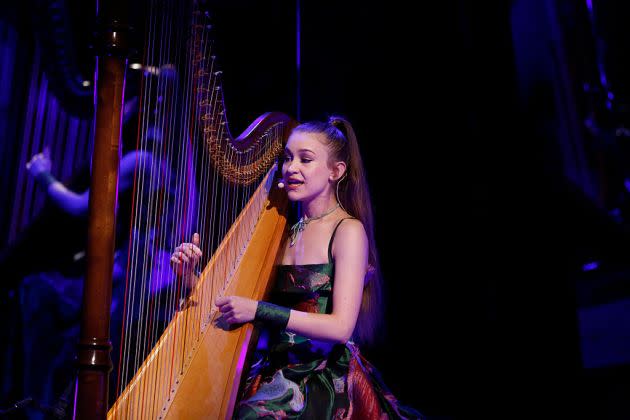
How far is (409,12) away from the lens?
2768mm

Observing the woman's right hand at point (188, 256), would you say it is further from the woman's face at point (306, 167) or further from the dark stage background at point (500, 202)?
the dark stage background at point (500, 202)

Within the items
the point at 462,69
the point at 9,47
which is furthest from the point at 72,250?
the point at 462,69

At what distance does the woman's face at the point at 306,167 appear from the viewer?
6.24 feet

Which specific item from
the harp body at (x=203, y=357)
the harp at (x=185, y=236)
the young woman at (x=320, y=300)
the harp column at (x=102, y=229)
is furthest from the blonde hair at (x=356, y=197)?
the harp column at (x=102, y=229)

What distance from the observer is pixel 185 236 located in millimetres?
Result: 1672

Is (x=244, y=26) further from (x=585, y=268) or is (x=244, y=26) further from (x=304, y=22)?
(x=585, y=268)

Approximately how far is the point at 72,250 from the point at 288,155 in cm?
108

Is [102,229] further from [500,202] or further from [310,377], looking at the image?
[500,202]

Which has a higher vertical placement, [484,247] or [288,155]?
[288,155]

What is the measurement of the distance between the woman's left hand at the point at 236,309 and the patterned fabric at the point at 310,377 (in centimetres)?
19

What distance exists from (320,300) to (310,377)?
24 cm

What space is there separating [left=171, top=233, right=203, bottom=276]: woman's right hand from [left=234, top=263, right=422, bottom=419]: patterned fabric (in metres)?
0.26

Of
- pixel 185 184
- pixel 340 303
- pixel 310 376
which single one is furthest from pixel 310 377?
pixel 185 184

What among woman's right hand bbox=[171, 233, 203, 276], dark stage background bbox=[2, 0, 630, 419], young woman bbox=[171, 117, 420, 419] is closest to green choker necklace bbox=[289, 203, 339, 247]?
young woman bbox=[171, 117, 420, 419]
